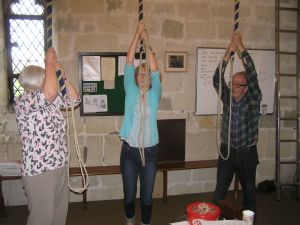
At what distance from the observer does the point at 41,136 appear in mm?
2047

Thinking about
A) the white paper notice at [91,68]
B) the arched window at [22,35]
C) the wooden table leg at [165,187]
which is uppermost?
the arched window at [22,35]

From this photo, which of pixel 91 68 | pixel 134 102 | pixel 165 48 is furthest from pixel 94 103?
pixel 134 102

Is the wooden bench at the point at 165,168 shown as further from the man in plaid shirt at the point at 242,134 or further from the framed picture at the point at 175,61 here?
the framed picture at the point at 175,61

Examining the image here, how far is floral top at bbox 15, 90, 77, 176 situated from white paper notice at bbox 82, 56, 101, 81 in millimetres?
1416

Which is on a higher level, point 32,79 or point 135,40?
point 135,40

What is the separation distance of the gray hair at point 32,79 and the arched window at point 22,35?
1597mm

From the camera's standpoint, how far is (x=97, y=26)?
3.48m

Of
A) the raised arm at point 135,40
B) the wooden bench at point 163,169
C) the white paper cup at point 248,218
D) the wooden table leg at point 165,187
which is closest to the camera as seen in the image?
the white paper cup at point 248,218

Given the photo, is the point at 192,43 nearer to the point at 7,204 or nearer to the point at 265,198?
the point at 265,198

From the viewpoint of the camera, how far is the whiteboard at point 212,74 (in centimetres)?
378

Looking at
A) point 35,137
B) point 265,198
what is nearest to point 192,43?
point 265,198

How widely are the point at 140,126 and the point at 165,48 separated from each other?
1489 mm

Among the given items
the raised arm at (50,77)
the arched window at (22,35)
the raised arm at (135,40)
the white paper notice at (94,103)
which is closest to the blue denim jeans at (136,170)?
the raised arm at (135,40)

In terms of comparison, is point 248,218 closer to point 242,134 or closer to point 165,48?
point 242,134
